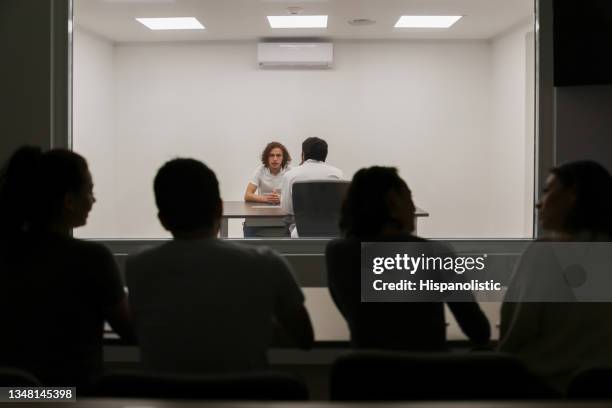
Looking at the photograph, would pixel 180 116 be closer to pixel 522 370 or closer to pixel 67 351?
pixel 67 351

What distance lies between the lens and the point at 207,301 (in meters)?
1.44

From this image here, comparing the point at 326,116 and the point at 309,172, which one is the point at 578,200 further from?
the point at 326,116

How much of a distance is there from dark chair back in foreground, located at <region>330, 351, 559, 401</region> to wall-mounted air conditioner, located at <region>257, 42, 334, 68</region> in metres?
6.86

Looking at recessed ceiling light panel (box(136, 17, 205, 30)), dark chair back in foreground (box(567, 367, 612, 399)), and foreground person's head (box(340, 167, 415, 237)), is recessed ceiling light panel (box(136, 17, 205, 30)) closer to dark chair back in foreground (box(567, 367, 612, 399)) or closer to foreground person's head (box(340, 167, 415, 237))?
foreground person's head (box(340, 167, 415, 237))

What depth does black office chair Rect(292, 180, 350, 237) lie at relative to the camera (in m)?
3.70

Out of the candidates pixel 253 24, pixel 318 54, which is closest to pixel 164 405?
pixel 253 24

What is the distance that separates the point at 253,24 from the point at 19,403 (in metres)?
6.22

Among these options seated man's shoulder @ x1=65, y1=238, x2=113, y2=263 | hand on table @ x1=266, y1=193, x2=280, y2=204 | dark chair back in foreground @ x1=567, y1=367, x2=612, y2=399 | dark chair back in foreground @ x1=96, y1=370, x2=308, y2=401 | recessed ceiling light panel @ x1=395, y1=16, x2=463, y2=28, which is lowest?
dark chair back in foreground @ x1=567, y1=367, x2=612, y2=399

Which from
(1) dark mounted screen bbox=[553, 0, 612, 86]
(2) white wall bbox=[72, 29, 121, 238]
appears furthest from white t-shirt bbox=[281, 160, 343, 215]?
(2) white wall bbox=[72, 29, 121, 238]

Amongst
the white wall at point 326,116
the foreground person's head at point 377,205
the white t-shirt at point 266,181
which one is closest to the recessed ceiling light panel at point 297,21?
the white wall at point 326,116

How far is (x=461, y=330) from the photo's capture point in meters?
1.71

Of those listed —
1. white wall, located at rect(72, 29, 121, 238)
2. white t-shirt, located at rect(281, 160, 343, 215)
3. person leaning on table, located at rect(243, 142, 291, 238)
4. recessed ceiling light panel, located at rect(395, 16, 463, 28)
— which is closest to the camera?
white t-shirt, located at rect(281, 160, 343, 215)

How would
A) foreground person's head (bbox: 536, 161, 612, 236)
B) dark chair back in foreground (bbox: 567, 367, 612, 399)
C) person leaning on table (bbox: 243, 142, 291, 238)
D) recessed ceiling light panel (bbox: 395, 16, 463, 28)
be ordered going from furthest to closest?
recessed ceiling light panel (bbox: 395, 16, 463, 28), person leaning on table (bbox: 243, 142, 291, 238), foreground person's head (bbox: 536, 161, 612, 236), dark chair back in foreground (bbox: 567, 367, 612, 399)

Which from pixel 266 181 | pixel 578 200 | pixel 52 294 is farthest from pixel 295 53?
pixel 52 294
